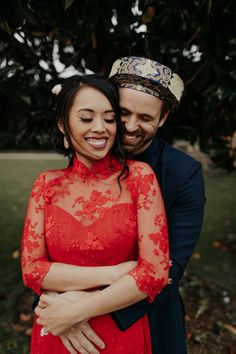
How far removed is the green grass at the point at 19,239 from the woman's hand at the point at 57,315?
206 centimetres

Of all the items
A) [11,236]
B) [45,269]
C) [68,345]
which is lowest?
[11,236]

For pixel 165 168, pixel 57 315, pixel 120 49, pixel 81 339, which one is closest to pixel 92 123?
pixel 165 168

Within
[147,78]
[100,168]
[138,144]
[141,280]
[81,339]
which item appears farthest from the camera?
[138,144]

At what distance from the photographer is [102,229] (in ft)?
5.74

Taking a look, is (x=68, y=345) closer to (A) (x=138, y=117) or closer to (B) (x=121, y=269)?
(B) (x=121, y=269)

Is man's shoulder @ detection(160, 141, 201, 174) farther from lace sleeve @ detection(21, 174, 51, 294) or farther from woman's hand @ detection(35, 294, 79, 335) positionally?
woman's hand @ detection(35, 294, 79, 335)

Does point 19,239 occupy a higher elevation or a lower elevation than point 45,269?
lower

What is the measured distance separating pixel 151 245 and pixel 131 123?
0.66m

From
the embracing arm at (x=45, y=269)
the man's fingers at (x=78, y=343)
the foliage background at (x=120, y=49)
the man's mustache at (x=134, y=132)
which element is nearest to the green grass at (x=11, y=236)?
the foliage background at (x=120, y=49)

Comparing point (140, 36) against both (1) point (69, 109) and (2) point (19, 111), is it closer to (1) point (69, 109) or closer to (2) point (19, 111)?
(2) point (19, 111)

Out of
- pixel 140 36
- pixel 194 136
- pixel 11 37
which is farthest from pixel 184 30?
pixel 11 37

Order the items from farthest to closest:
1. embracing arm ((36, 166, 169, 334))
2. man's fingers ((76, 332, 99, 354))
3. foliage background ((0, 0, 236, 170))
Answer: foliage background ((0, 0, 236, 170)) → man's fingers ((76, 332, 99, 354)) → embracing arm ((36, 166, 169, 334))

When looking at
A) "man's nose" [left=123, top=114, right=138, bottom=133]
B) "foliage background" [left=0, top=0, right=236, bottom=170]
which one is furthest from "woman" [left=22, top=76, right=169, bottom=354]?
"foliage background" [left=0, top=0, right=236, bottom=170]

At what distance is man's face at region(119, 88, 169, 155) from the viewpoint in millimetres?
2016
